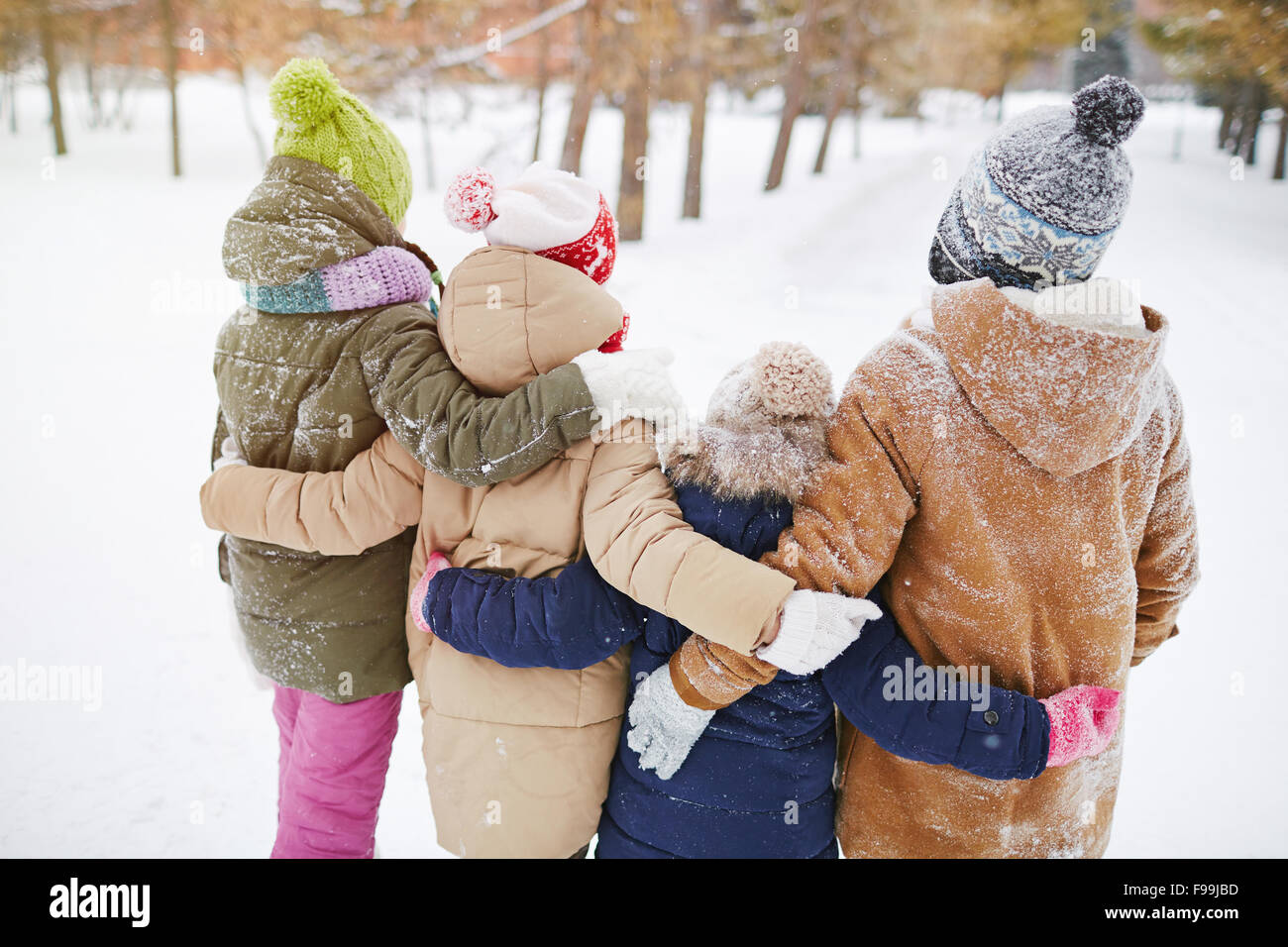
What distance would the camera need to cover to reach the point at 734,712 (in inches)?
65.2

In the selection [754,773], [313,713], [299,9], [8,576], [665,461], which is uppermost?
[299,9]

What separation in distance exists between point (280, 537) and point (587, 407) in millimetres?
800

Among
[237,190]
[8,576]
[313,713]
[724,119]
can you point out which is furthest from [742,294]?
[724,119]

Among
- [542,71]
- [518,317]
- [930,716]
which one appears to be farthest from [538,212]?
[542,71]

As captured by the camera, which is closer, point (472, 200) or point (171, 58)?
point (472, 200)

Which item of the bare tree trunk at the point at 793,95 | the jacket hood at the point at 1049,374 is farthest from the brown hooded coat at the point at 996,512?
the bare tree trunk at the point at 793,95

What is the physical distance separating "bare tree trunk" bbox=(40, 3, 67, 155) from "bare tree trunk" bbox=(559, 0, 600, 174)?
27.1 feet

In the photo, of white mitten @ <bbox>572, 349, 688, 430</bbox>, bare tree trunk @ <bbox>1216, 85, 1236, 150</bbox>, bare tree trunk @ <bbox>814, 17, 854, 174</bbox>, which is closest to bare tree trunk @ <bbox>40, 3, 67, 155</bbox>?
bare tree trunk @ <bbox>814, 17, 854, 174</bbox>

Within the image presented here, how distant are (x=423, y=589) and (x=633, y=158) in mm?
10008

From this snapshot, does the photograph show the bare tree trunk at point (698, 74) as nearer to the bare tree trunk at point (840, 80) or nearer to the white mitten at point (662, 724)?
the bare tree trunk at point (840, 80)

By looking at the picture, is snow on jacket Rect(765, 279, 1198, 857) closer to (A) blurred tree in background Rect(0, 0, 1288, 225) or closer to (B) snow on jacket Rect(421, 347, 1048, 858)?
(B) snow on jacket Rect(421, 347, 1048, 858)

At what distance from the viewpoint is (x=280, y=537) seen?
1.84 m

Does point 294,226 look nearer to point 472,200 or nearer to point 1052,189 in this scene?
point 472,200

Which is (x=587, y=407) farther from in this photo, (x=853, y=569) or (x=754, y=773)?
(x=754, y=773)
